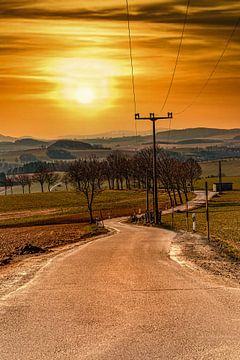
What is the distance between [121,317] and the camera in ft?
39.2

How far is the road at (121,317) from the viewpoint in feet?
31.4

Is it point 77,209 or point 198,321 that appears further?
point 77,209

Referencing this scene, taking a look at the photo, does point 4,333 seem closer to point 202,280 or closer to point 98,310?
point 98,310

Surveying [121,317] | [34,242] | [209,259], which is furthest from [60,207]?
[121,317]

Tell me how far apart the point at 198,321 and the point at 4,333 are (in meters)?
3.71

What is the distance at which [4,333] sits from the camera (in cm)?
1078

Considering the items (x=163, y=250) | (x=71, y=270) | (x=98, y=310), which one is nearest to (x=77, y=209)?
(x=163, y=250)

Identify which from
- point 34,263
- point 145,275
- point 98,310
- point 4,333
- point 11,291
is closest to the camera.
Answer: point 4,333

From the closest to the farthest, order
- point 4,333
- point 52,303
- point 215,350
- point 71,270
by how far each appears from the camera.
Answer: point 215,350 < point 4,333 < point 52,303 < point 71,270

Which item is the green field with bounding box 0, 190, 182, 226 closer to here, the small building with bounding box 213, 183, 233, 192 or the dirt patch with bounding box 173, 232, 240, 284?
the small building with bounding box 213, 183, 233, 192

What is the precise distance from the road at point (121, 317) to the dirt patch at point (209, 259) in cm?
98

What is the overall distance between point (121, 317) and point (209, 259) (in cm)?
1106

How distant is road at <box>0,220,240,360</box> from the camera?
9586mm

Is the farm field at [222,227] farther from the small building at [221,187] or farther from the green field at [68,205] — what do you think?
the small building at [221,187]
